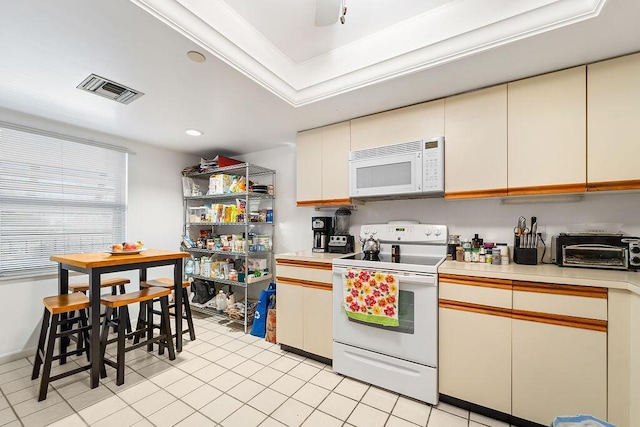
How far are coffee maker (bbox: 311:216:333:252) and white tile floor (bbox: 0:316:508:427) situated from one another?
1075mm

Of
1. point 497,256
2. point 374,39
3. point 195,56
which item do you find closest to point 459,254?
point 497,256

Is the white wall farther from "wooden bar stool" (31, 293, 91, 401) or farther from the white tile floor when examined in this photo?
"wooden bar stool" (31, 293, 91, 401)

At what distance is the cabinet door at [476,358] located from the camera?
1.62m

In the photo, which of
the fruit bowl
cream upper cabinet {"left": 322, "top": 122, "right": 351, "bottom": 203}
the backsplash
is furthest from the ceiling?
the fruit bowl

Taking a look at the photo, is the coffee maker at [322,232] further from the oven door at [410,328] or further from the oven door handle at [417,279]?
the oven door handle at [417,279]

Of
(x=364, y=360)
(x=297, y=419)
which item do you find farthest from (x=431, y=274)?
(x=297, y=419)

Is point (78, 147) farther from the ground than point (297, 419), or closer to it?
farther from the ground

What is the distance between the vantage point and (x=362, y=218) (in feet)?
9.12

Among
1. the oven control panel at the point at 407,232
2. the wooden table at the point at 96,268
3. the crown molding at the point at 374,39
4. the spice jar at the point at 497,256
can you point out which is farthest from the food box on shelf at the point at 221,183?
Answer: the spice jar at the point at 497,256

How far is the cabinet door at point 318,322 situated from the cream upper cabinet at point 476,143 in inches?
52.8

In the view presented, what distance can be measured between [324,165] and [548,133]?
1730mm

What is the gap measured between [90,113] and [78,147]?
24.6 inches

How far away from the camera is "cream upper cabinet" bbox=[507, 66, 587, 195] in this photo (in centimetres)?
166

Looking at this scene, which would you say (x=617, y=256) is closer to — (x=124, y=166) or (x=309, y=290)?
(x=309, y=290)
